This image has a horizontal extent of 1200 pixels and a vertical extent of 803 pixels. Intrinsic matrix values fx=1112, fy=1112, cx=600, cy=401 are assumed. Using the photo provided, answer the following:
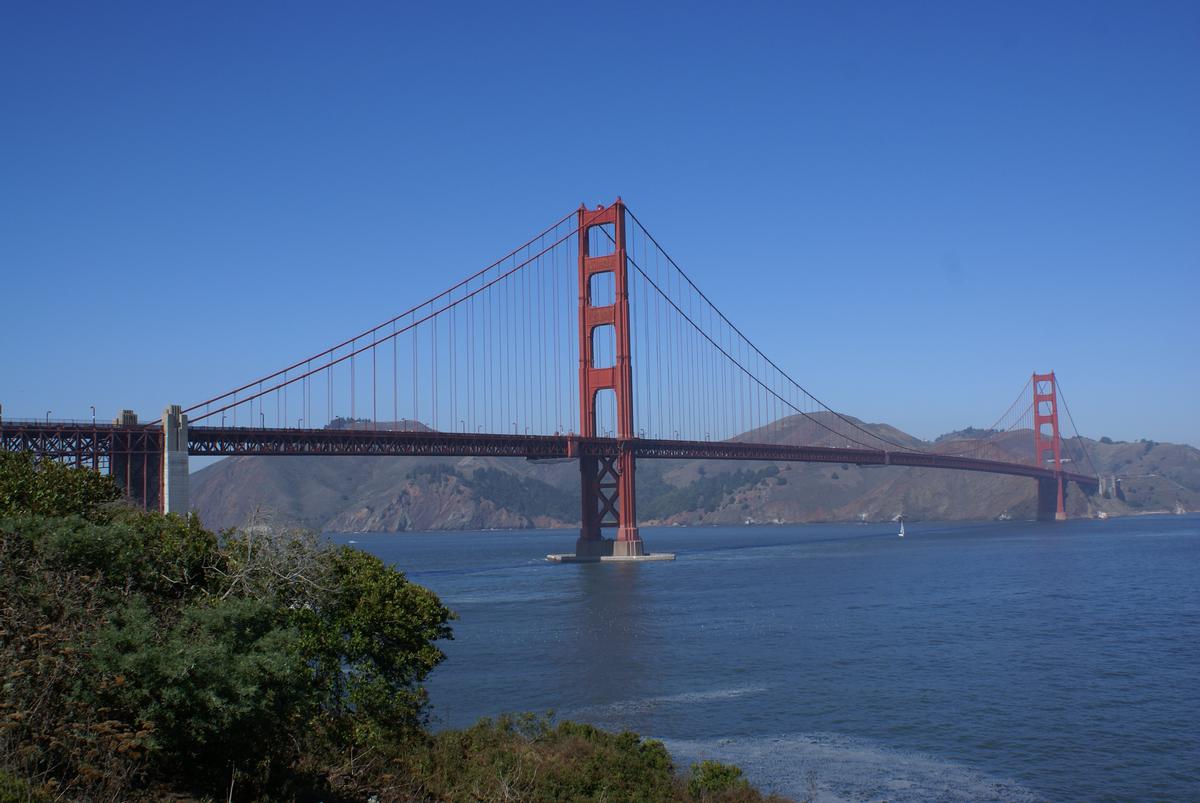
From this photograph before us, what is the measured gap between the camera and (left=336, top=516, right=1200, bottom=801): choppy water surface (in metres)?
19.9

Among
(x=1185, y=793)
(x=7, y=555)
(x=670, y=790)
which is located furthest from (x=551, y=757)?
(x=1185, y=793)

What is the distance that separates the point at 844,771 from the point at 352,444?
46.9 meters

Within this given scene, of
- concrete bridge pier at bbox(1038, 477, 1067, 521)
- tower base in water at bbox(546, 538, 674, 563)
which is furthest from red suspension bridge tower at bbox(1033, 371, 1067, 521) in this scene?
tower base in water at bbox(546, 538, 674, 563)

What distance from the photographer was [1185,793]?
59.8ft

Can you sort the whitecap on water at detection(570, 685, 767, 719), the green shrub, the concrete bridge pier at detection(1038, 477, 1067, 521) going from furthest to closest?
1. the concrete bridge pier at detection(1038, 477, 1067, 521)
2. the whitecap on water at detection(570, 685, 767, 719)
3. the green shrub

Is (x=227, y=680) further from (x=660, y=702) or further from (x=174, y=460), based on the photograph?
(x=174, y=460)

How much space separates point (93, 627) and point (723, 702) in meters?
15.9

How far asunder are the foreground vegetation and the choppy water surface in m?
4.48

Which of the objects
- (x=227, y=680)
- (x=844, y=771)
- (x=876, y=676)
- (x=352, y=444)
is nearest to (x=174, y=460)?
(x=352, y=444)

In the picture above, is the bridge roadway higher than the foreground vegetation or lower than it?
higher

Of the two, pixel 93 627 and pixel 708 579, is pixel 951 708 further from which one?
pixel 708 579

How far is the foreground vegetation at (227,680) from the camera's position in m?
11.2

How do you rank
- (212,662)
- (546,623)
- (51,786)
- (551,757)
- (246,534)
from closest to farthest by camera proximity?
(51,786)
(212,662)
(246,534)
(551,757)
(546,623)

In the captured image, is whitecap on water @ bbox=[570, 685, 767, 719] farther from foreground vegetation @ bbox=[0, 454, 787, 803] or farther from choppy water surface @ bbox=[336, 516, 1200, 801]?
foreground vegetation @ bbox=[0, 454, 787, 803]
